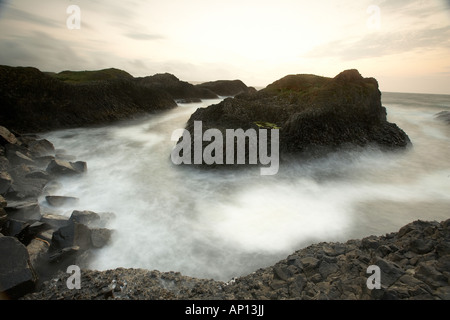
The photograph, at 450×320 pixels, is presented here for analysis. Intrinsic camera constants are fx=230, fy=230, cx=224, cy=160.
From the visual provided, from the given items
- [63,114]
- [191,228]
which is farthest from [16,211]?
[63,114]

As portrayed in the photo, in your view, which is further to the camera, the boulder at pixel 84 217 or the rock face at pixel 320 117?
the rock face at pixel 320 117

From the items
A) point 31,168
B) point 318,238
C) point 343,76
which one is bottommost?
point 318,238

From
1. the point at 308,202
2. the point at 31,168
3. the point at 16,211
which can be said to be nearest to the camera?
the point at 16,211

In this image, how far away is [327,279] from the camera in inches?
155

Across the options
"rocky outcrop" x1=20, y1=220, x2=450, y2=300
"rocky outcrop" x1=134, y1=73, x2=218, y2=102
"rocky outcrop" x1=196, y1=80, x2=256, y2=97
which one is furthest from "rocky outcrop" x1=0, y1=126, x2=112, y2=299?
"rocky outcrop" x1=196, y1=80, x2=256, y2=97

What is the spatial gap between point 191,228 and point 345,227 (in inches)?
188

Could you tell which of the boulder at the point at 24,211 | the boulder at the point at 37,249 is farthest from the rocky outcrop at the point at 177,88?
the boulder at the point at 37,249

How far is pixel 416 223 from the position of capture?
16.0ft

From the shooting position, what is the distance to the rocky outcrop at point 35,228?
4.18m

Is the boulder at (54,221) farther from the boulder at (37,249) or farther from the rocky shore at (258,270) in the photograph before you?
the boulder at (37,249)

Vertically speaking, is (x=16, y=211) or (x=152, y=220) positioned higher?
(x=16, y=211)

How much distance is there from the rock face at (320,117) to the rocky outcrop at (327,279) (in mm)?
8005

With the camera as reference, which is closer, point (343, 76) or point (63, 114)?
point (343, 76)
